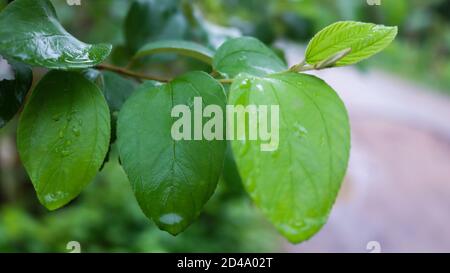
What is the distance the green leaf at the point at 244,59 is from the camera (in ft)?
1.17

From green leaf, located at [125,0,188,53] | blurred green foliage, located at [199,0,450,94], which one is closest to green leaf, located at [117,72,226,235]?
green leaf, located at [125,0,188,53]

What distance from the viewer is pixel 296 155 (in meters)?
0.26

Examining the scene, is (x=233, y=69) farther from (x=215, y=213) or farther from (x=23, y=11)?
(x=215, y=213)

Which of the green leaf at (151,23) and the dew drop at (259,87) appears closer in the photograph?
the dew drop at (259,87)

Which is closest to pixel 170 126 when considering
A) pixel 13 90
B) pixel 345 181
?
pixel 13 90

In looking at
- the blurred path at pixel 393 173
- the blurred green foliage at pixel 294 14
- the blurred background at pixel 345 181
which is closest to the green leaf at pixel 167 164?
the blurred background at pixel 345 181

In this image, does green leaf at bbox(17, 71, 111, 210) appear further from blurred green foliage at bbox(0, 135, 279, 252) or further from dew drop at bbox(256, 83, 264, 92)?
blurred green foliage at bbox(0, 135, 279, 252)

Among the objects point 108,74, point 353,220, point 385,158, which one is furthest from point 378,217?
point 108,74

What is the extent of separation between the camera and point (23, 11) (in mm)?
332

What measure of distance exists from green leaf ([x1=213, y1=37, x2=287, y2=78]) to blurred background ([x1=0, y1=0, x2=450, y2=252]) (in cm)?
9

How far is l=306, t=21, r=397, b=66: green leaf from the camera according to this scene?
0.31m

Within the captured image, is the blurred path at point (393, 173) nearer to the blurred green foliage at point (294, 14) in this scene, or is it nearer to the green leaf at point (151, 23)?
the blurred green foliage at point (294, 14)

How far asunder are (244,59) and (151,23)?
0.91 ft

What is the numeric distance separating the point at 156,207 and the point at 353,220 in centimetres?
238
